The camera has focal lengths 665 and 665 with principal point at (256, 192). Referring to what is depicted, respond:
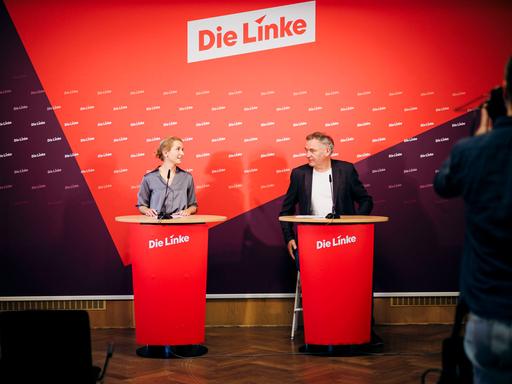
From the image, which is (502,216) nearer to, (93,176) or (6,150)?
(93,176)

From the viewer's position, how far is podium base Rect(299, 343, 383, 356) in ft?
14.7

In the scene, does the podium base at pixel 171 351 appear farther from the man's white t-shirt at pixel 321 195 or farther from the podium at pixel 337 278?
the man's white t-shirt at pixel 321 195

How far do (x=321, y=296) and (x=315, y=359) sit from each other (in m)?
0.42

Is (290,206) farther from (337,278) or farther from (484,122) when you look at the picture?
(484,122)

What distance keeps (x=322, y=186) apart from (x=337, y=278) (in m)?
0.82

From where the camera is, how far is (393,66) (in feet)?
18.2

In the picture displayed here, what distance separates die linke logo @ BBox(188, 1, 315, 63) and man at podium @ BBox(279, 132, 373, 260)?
3.61 feet

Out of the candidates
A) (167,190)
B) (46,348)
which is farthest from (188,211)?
(46,348)

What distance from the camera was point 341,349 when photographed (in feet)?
14.9

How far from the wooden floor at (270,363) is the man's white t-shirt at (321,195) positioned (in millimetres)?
1001

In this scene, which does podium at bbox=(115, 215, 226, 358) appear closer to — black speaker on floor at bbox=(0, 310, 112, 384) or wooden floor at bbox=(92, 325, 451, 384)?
wooden floor at bbox=(92, 325, 451, 384)

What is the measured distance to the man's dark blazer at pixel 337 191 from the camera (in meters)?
4.88

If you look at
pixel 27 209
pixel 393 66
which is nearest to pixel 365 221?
pixel 393 66

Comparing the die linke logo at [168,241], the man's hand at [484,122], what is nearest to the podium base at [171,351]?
the die linke logo at [168,241]
